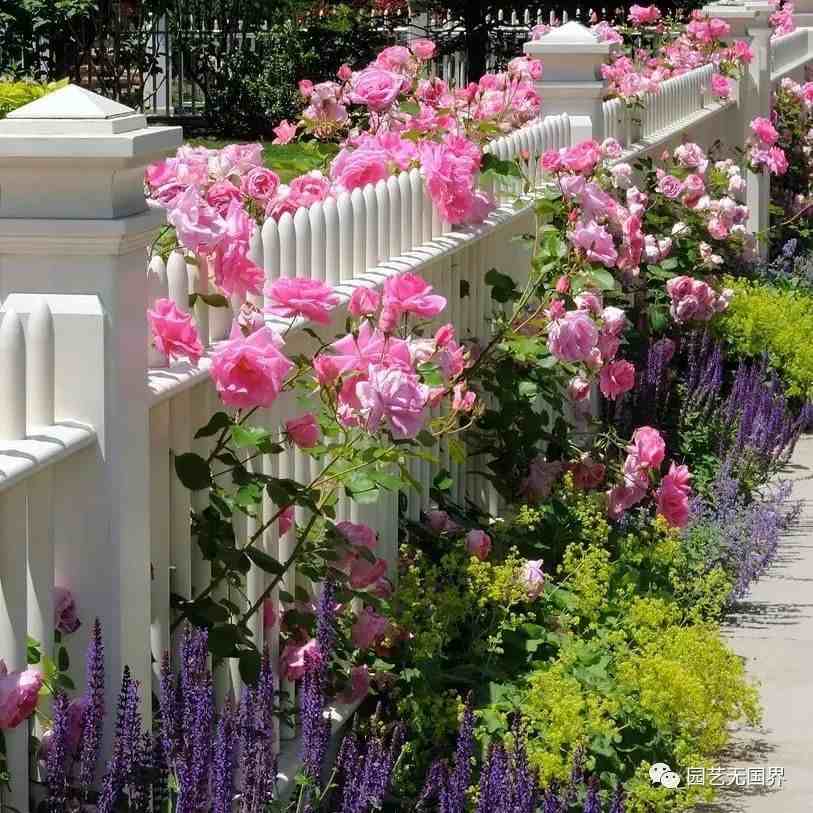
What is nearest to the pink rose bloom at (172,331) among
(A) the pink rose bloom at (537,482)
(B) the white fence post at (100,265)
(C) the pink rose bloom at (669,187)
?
(B) the white fence post at (100,265)

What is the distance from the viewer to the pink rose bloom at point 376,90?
5.72m

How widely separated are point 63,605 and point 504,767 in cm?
83

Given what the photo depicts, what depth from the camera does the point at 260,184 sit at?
4254mm

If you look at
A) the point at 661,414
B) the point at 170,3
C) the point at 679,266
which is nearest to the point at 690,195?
the point at 679,266

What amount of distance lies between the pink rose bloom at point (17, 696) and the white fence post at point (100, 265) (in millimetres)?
370

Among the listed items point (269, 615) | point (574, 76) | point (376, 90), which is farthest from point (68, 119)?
point (574, 76)

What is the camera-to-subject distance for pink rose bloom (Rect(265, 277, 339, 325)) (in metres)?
3.68

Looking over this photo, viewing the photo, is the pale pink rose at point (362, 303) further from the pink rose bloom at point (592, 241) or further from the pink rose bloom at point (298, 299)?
the pink rose bloom at point (592, 241)

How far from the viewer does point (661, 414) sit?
7176mm

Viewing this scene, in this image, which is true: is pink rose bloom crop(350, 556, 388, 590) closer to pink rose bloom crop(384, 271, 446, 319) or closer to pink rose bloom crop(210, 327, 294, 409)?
pink rose bloom crop(384, 271, 446, 319)

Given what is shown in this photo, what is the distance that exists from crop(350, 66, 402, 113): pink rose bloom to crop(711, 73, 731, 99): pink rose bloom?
4881 mm

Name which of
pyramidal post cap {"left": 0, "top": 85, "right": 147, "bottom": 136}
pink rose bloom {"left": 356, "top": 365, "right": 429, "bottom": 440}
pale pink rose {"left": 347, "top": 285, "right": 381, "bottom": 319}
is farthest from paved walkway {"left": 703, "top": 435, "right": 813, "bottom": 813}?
pyramidal post cap {"left": 0, "top": 85, "right": 147, "bottom": 136}

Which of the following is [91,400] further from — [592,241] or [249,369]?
[592,241]

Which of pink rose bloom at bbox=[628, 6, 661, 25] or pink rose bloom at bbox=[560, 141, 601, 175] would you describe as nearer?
pink rose bloom at bbox=[560, 141, 601, 175]
